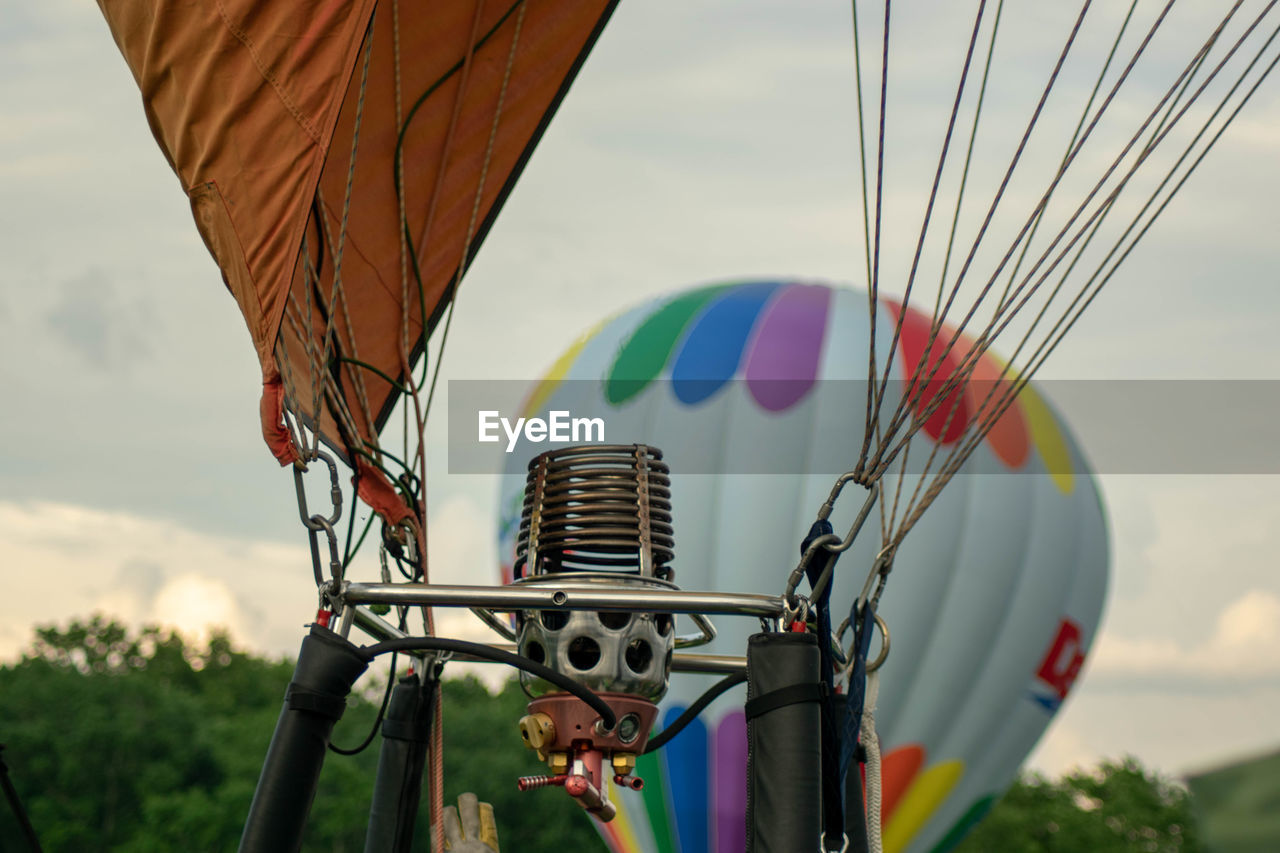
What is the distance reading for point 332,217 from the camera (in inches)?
99.1

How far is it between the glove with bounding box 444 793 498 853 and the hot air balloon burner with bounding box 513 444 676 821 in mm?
371

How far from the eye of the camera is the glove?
2223 mm

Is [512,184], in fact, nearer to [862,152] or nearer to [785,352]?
[862,152]

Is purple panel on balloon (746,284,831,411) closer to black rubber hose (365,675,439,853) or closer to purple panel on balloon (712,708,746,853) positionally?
purple panel on balloon (712,708,746,853)

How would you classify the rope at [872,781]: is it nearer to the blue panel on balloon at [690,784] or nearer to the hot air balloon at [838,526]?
the hot air balloon at [838,526]

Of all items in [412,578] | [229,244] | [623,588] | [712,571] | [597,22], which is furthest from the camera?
[712,571]

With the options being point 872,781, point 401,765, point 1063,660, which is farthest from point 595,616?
point 1063,660

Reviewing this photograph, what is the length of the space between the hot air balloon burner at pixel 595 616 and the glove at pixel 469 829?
371 millimetres

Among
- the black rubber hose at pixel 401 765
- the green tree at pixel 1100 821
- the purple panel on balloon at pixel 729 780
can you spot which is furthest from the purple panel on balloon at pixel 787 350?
the green tree at pixel 1100 821

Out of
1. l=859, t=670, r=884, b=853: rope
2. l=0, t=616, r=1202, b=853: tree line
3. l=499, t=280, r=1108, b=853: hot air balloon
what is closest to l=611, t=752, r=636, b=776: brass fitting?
l=859, t=670, r=884, b=853: rope

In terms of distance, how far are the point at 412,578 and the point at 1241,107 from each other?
159 centimetres

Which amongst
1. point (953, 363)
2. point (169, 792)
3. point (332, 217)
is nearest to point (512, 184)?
point (332, 217)

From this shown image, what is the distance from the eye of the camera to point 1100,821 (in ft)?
74.5

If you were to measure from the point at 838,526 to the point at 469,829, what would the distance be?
238 inches
